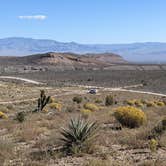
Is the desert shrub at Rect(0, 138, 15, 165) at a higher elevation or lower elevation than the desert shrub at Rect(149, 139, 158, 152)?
lower

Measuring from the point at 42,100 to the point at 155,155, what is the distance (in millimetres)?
18886

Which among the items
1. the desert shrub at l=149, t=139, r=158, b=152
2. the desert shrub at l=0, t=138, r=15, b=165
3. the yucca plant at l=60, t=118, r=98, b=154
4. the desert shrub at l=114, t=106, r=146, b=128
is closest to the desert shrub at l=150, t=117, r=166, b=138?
the desert shrub at l=149, t=139, r=158, b=152

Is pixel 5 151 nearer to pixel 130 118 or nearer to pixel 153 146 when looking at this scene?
pixel 153 146

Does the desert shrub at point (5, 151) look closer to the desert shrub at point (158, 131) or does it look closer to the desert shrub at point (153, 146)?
the desert shrub at point (153, 146)

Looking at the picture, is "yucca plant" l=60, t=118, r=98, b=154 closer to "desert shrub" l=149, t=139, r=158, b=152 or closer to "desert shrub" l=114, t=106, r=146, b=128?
"desert shrub" l=149, t=139, r=158, b=152

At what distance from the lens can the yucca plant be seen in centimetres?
1048

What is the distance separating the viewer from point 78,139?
10852 mm

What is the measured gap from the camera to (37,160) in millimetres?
9641

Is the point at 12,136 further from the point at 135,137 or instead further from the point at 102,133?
the point at 135,137

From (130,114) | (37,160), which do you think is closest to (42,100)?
(130,114)

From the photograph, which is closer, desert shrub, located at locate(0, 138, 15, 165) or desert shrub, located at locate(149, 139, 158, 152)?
desert shrub, located at locate(0, 138, 15, 165)

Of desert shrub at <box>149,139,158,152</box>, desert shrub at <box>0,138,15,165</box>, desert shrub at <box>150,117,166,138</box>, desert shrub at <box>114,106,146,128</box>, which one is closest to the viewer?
desert shrub at <box>0,138,15,165</box>

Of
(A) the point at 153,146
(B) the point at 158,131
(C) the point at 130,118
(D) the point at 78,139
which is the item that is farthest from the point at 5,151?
(C) the point at 130,118

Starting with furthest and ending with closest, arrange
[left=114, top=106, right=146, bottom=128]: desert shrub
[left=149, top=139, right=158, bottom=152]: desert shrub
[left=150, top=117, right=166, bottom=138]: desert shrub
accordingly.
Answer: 1. [left=114, top=106, right=146, bottom=128]: desert shrub
2. [left=150, top=117, right=166, bottom=138]: desert shrub
3. [left=149, top=139, right=158, bottom=152]: desert shrub
